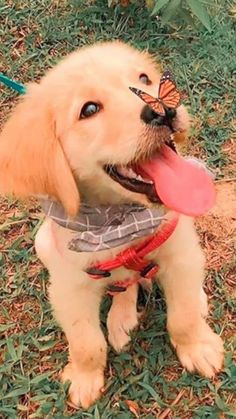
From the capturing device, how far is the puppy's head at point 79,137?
206 centimetres

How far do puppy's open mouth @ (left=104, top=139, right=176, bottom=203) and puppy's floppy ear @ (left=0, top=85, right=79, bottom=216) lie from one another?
0.40ft

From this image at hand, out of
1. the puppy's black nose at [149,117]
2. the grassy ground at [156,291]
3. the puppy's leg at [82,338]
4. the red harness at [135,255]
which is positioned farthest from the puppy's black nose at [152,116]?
the grassy ground at [156,291]

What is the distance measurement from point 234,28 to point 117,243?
2.03 m

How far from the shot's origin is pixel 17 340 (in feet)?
9.60

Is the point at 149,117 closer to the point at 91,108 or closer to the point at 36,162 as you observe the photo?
the point at 91,108

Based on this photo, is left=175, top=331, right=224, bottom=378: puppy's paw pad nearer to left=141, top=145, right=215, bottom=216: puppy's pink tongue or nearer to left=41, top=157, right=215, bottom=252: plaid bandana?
left=41, top=157, right=215, bottom=252: plaid bandana

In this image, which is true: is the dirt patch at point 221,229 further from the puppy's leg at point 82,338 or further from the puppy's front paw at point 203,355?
the puppy's leg at point 82,338

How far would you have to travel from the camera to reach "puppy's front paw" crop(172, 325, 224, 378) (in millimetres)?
2686

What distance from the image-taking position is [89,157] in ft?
6.94

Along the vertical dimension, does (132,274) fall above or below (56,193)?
below

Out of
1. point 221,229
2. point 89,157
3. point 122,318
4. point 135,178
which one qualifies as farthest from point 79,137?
point 221,229

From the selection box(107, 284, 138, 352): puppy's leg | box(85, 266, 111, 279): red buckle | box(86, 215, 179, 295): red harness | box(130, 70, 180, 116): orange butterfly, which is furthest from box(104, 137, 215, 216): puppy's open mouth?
box(107, 284, 138, 352): puppy's leg

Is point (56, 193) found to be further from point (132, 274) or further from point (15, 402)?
point (15, 402)

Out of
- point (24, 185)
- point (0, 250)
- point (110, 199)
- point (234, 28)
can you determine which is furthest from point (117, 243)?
point (234, 28)
